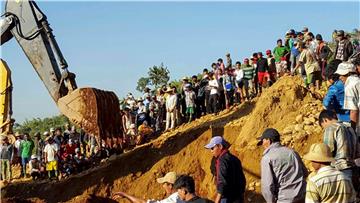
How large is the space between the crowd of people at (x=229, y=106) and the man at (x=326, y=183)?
1202mm

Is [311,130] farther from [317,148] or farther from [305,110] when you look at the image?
[317,148]

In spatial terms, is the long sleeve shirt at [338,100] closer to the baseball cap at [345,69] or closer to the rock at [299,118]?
the baseball cap at [345,69]

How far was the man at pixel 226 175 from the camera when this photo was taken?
8.80m

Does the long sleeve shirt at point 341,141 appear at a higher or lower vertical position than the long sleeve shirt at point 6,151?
higher

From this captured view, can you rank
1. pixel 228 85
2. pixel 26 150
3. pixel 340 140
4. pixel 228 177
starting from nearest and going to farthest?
1. pixel 340 140
2. pixel 228 177
3. pixel 26 150
4. pixel 228 85

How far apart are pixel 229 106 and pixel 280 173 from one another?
14.9 m

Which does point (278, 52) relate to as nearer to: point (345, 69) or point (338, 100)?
point (338, 100)

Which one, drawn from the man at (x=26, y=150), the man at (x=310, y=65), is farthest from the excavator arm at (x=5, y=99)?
the man at (x=310, y=65)

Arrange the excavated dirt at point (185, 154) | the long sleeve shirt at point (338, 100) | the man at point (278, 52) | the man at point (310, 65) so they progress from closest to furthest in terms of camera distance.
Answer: the long sleeve shirt at point (338, 100) → the excavated dirt at point (185, 154) → the man at point (310, 65) → the man at point (278, 52)

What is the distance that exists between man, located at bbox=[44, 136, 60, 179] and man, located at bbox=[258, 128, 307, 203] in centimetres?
1335

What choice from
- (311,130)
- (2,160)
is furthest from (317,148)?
(2,160)

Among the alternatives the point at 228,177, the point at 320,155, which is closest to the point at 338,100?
the point at 228,177

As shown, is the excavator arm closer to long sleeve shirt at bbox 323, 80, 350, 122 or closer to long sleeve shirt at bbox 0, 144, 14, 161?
long sleeve shirt at bbox 0, 144, 14, 161

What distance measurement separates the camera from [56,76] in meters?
16.3
